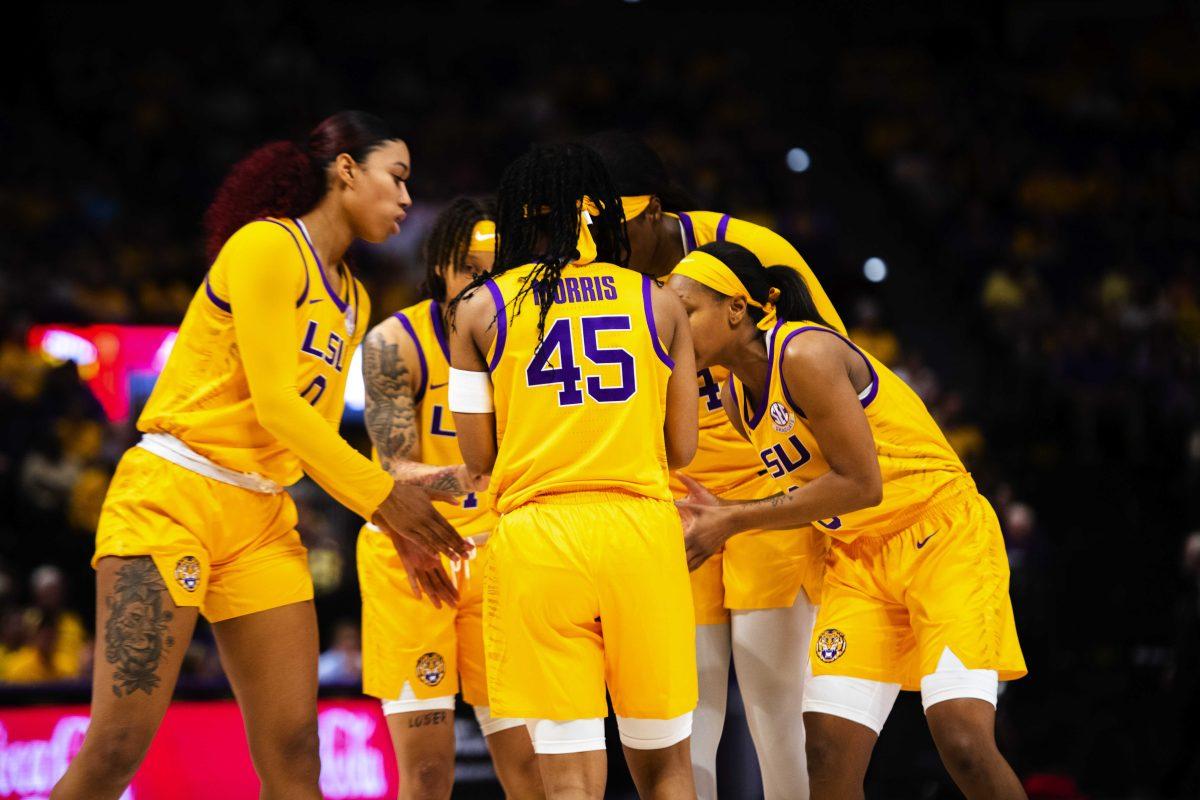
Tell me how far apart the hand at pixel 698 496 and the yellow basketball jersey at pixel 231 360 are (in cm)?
127

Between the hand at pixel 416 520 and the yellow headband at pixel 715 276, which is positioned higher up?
the yellow headband at pixel 715 276

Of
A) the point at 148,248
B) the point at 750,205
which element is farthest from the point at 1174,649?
the point at 148,248

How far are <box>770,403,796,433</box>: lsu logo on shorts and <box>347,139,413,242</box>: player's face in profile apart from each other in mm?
1380

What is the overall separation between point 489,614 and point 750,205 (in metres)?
12.3

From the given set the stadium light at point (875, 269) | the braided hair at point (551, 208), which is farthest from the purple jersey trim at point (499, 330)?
the stadium light at point (875, 269)

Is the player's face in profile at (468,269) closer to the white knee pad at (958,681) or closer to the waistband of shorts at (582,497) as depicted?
the waistband of shorts at (582,497)

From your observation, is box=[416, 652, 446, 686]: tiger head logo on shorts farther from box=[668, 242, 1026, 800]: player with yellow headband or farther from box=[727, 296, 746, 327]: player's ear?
box=[727, 296, 746, 327]: player's ear

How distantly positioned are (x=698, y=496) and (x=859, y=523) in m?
0.54

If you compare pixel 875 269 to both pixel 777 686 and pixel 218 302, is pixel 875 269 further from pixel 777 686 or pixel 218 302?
pixel 218 302

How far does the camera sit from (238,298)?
418 cm

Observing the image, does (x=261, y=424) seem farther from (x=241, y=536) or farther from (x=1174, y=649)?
(x=1174, y=649)

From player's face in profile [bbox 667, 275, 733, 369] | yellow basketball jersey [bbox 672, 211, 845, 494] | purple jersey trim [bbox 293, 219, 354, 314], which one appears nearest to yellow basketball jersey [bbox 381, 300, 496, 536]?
purple jersey trim [bbox 293, 219, 354, 314]

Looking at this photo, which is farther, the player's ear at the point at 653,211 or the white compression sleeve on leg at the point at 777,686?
the player's ear at the point at 653,211

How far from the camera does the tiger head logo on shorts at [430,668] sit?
184 inches
